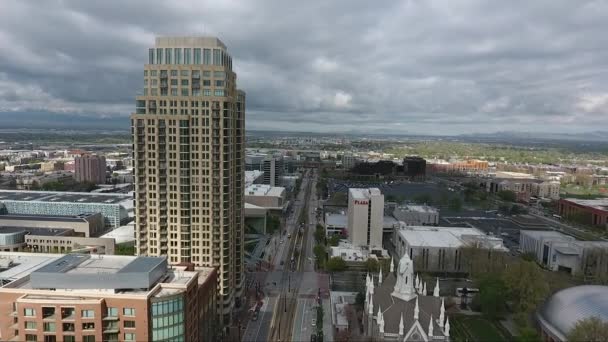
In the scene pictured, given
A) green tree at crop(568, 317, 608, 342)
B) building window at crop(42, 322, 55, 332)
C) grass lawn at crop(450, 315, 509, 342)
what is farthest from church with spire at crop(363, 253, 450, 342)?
building window at crop(42, 322, 55, 332)

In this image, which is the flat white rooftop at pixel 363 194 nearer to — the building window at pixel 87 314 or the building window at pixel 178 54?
the building window at pixel 178 54

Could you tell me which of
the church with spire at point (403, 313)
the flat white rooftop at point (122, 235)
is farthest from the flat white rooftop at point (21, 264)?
the church with spire at point (403, 313)

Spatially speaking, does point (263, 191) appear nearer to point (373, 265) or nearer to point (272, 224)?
point (272, 224)

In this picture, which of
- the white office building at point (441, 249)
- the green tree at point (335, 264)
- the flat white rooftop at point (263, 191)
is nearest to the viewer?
the green tree at point (335, 264)

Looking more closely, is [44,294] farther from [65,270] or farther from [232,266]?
[232,266]

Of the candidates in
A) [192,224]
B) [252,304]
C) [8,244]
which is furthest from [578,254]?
[8,244]

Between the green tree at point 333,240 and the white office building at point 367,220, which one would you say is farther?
the green tree at point 333,240

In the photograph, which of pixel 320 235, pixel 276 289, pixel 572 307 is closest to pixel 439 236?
pixel 320 235
